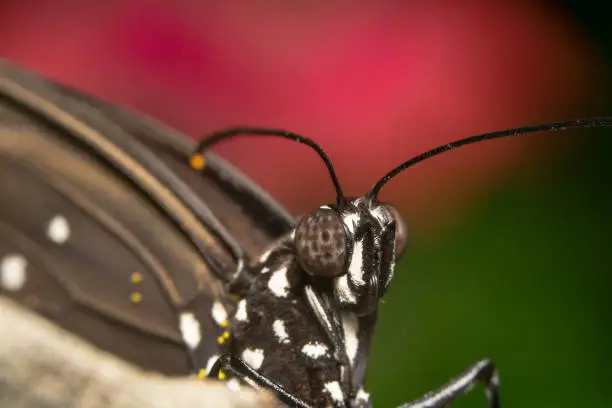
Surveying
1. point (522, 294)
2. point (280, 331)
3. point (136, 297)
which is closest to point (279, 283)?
point (280, 331)

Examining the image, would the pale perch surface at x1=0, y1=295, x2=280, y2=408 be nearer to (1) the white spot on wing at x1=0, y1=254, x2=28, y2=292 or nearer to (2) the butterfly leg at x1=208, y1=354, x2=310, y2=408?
(2) the butterfly leg at x1=208, y1=354, x2=310, y2=408

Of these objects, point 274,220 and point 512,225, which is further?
point 512,225

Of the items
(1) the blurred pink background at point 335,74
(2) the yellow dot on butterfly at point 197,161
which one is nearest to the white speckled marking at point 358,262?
(2) the yellow dot on butterfly at point 197,161

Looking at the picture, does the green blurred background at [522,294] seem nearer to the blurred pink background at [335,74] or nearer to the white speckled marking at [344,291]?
the blurred pink background at [335,74]

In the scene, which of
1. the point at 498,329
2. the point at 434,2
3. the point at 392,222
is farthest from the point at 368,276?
the point at 434,2

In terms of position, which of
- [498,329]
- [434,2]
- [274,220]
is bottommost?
[498,329]

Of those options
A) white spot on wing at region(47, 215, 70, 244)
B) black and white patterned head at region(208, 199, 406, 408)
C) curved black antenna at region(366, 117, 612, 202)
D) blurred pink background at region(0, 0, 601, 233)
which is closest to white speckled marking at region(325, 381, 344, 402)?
black and white patterned head at region(208, 199, 406, 408)

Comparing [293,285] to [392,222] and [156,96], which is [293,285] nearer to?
[392,222]
